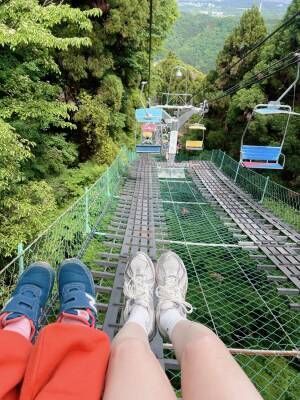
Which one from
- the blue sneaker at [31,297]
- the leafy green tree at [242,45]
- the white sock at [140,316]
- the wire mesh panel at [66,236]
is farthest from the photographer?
the leafy green tree at [242,45]

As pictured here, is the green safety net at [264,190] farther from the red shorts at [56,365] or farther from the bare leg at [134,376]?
the red shorts at [56,365]

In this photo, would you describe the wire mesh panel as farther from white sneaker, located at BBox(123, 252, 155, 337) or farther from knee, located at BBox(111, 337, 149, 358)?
knee, located at BBox(111, 337, 149, 358)

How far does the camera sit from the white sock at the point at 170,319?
1.36 m

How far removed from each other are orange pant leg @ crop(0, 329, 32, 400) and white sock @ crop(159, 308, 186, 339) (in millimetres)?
580

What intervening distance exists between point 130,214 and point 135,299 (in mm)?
3314

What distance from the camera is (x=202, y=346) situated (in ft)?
3.18

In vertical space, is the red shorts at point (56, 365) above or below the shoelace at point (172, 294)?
above

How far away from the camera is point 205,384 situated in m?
0.84

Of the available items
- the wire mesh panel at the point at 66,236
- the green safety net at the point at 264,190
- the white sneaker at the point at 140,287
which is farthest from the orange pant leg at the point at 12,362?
the green safety net at the point at 264,190

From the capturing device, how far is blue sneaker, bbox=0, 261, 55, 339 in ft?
3.93

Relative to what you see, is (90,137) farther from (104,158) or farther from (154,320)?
(154,320)

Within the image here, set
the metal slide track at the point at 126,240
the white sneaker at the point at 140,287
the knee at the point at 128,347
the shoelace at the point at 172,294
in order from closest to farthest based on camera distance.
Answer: the knee at the point at 128,347 < the white sneaker at the point at 140,287 < the shoelace at the point at 172,294 < the metal slide track at the point at 126,240

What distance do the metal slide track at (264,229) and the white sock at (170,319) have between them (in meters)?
1.80

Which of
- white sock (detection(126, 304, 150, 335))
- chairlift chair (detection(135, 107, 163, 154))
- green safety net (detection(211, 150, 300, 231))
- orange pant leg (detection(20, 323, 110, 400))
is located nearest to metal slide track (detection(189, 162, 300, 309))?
green safety net (detection(211, 150, 300, 231))
